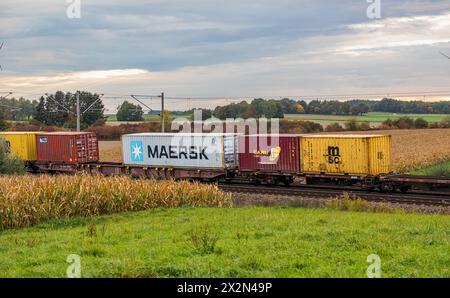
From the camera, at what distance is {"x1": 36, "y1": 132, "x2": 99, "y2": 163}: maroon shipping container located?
150ft

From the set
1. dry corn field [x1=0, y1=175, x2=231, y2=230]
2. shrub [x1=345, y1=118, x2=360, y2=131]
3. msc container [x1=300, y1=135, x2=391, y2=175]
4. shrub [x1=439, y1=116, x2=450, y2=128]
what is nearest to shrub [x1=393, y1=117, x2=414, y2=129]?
shrub [x1=439, y1=116, x2=450, y2=128]

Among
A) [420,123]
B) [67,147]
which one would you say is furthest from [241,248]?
[420,123]

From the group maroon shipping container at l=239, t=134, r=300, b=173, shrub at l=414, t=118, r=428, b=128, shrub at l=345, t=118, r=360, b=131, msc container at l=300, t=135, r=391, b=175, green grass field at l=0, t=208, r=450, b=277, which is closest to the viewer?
green grass field at l=0, t=208, r=450, b=277

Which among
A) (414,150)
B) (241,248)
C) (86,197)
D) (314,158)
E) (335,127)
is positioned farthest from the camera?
(335,127)

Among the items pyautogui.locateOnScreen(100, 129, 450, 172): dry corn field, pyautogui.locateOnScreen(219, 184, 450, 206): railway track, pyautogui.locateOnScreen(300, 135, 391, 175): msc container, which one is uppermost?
pyautogui.locateOnScreen(300, 135, 391, 175): msc container

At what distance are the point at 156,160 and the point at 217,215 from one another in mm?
21248

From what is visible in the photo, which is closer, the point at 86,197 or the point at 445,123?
the point at 86,197

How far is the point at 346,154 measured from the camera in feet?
110

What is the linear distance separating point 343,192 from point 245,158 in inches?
365

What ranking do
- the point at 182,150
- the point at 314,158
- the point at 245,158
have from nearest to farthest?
the point at 314,158, the point at 245,158, the point at 182,150

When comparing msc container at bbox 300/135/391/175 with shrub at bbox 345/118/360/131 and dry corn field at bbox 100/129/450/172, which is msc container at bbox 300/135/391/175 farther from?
shrub at bbox 345/118/360/131

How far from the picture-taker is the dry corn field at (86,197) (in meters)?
20.5

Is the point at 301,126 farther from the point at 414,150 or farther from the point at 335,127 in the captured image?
the point at 414,150
